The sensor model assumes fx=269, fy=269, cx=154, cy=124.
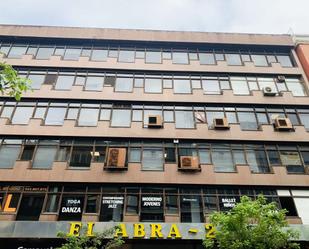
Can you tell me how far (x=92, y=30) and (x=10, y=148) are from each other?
1272 cm

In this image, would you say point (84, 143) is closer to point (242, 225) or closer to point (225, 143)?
point (225, 143)

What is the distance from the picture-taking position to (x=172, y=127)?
20406 millimetres

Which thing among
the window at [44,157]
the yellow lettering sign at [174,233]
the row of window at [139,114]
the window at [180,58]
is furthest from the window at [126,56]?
the yellow lettering sign at [174,233]

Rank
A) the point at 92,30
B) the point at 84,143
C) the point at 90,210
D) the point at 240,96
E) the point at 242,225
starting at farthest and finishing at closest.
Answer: the point at 92,30
the point at 240,96
the point at 84,143
the point at 90,210
the point at 242,225

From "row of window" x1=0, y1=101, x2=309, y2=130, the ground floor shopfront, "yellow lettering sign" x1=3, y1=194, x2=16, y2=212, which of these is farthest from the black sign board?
"row of window" x1=0, y1=101, x2=309, y2=130

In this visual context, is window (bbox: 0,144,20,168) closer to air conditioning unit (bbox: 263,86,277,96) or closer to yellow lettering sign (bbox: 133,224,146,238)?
yellow lettering sign (bbox: 133,224,146,238)

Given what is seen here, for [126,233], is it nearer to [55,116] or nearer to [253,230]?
[253,230]

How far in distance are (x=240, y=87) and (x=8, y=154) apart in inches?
740

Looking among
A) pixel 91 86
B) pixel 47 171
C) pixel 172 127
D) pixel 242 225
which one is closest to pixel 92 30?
pixel 91 86

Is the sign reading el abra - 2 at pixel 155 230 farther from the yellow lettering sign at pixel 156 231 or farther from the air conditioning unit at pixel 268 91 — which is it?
the air conditioning unit at pixel 268 91

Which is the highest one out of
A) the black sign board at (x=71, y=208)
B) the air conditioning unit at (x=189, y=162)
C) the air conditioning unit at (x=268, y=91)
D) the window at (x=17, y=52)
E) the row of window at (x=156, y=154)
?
the window at (x=17, y=52)

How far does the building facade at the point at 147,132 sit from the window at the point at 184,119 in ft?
0.27

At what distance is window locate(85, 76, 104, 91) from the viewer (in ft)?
73.0

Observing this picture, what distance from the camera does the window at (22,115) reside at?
66.4 ft
